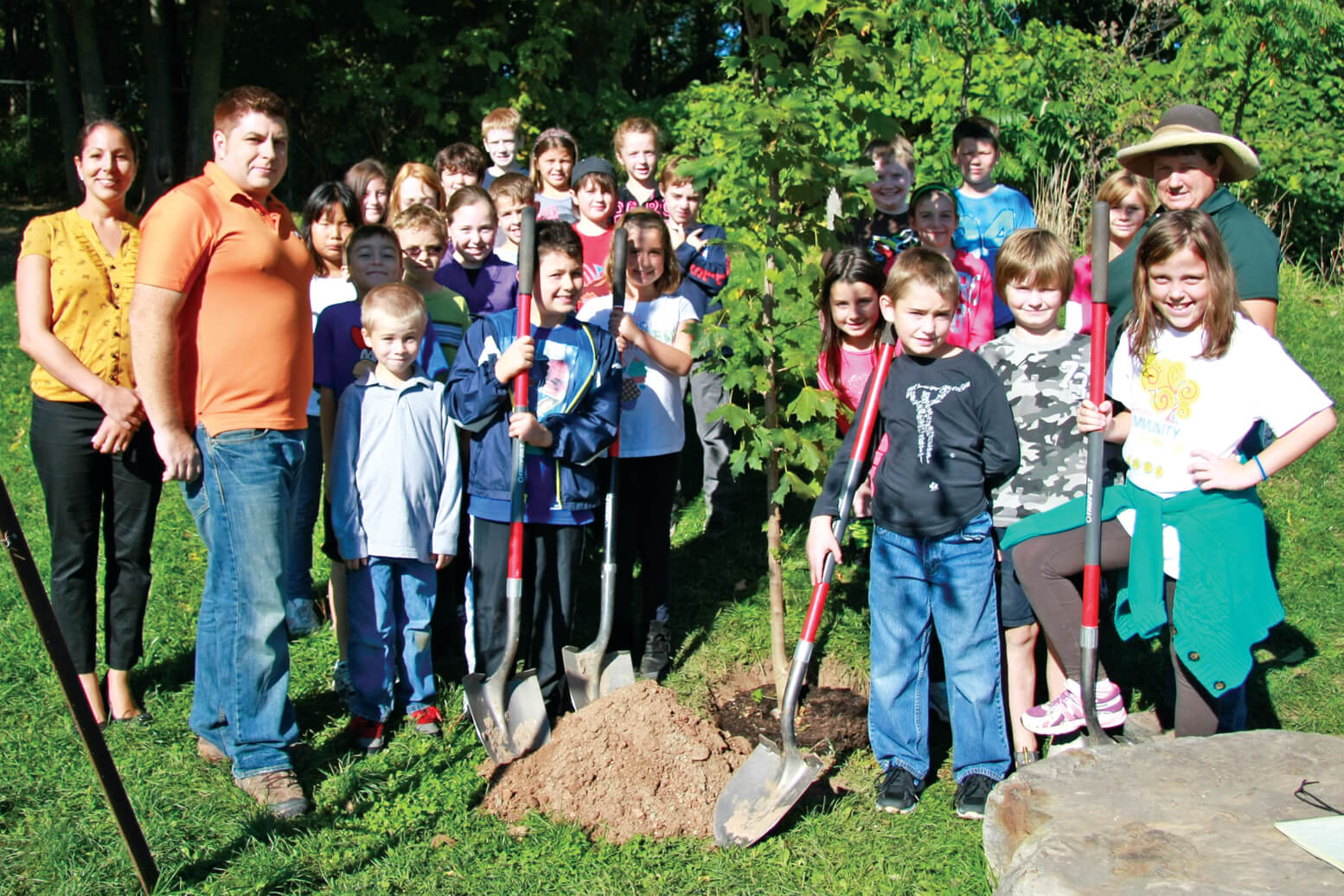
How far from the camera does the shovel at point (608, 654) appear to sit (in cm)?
444

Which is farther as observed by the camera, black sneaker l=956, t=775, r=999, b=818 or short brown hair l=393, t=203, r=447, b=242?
short brown hair l=393, t=203, r=447, b=242

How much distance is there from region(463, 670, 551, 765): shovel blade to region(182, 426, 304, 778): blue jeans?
64cm

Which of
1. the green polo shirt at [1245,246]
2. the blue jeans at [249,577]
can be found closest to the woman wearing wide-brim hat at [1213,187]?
the green polo shirt at [1245,246]

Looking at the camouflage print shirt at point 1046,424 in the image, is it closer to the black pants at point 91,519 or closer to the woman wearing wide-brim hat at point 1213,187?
the woman wearing wide-brim hat at point 1213,187

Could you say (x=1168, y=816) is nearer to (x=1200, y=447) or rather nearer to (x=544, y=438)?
(x=1200, y=447)

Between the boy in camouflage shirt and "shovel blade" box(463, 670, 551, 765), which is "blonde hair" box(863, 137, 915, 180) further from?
"shovel blade" box(463, 670, 551, 765)

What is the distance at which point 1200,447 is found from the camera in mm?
3496

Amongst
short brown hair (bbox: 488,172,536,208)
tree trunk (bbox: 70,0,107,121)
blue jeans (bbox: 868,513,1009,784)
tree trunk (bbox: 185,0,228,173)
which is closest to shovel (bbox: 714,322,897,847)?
blue jeans (bbox: 868,513,1009,784)

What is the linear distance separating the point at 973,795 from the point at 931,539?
0.88 metres

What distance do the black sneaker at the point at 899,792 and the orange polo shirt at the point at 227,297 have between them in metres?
2.36

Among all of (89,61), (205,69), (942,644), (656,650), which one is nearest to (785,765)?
(942,644)

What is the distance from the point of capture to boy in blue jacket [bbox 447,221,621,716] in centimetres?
424

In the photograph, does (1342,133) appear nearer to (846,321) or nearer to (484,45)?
(846,321)

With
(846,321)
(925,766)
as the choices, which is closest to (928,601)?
(925,766)
